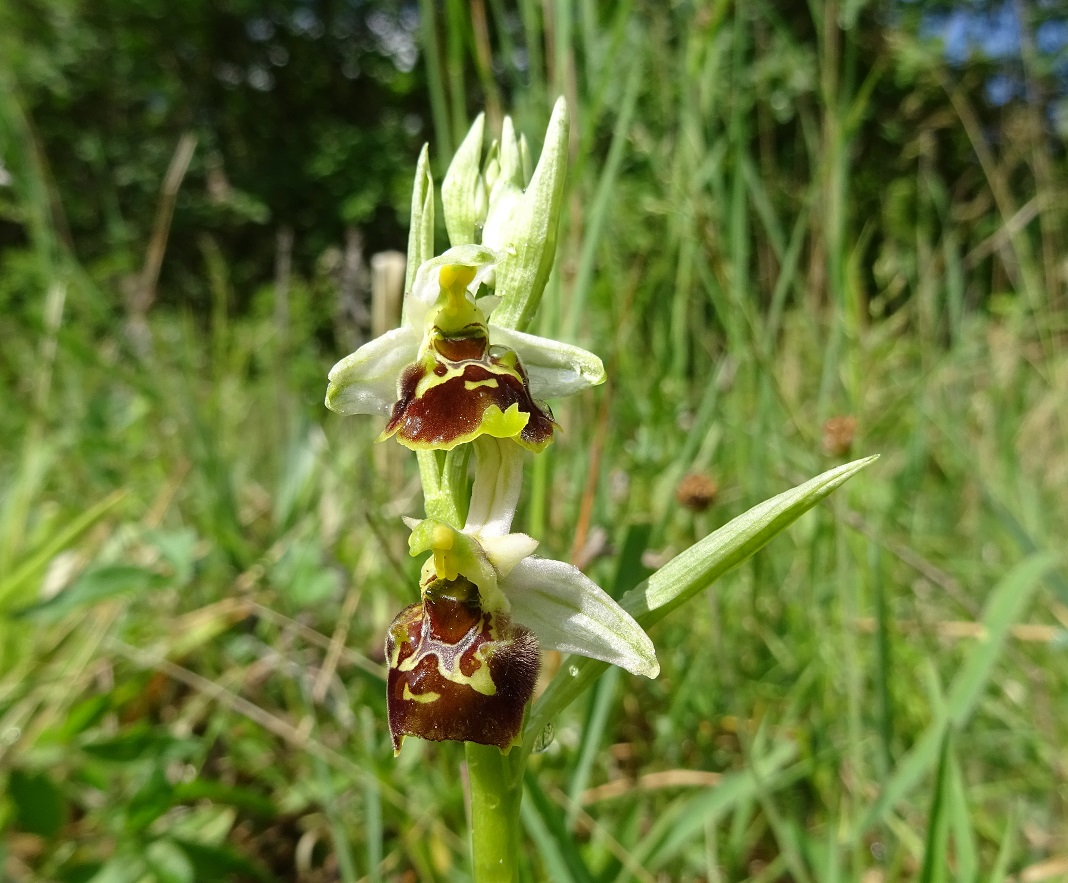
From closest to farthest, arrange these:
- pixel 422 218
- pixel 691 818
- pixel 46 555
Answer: pixel 422 218 → pixel 691 818 → pixel 46 555

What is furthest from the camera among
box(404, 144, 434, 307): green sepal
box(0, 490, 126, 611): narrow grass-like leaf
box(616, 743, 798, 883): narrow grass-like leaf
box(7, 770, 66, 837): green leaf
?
box(0, 490, 126, 611): narrow grass-like leaf

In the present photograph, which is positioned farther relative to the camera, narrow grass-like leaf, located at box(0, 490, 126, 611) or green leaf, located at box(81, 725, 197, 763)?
narrow grass-like leaf, located at box(0, 490, 126, 611)

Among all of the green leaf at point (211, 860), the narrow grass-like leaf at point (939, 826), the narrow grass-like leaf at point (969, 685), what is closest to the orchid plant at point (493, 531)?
the narrow grass-like leaf at point (939, 826)

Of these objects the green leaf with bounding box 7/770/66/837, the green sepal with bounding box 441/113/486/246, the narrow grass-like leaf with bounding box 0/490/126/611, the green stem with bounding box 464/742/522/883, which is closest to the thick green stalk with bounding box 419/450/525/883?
the green stem with bounding box 464/742/522/883

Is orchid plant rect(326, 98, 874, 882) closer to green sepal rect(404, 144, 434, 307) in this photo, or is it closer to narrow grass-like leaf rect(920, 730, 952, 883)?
green sepal rect(404, 144, 434, 307)

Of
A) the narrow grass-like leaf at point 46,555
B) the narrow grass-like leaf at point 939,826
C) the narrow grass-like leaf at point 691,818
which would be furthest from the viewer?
the narrow grass-like leaf at point 46,555

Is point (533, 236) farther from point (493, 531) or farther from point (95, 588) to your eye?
point (95, 588)

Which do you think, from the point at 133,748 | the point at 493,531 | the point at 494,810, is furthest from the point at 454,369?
the point at 133,748

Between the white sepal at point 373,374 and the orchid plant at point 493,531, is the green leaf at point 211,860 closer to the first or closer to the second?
the orchid plant at point 493,531
